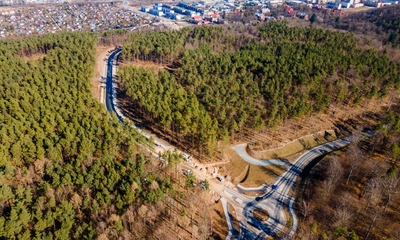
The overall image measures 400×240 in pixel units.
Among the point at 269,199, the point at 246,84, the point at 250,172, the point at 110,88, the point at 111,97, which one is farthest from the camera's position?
the point at 110,88

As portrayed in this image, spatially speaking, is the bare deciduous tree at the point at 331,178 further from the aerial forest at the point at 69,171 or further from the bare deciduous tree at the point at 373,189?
the aerial forest at the point at 69,171

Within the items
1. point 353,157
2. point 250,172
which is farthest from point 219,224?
point 353,157

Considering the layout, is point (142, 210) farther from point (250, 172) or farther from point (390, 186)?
point (390, 186)

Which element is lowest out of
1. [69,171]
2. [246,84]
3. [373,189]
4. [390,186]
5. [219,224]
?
[219,224]

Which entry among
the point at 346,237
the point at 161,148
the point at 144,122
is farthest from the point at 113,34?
the point at 346,237

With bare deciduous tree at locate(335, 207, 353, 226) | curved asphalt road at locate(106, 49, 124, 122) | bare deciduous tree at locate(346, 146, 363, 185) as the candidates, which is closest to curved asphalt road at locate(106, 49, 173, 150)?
curved asphalt road at locate(106, 49, 124, 122)

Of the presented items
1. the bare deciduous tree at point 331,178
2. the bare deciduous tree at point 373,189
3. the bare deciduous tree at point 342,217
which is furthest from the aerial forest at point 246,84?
the bare deciduous tree at point 342,217

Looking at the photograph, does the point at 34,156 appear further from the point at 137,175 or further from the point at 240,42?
the point at 240,42

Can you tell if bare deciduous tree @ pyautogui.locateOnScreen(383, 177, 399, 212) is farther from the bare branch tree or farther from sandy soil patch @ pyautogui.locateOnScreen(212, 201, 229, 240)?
sandy soil patch @ pyautogui.locateOnScreen(212, 201, 229, 240)
